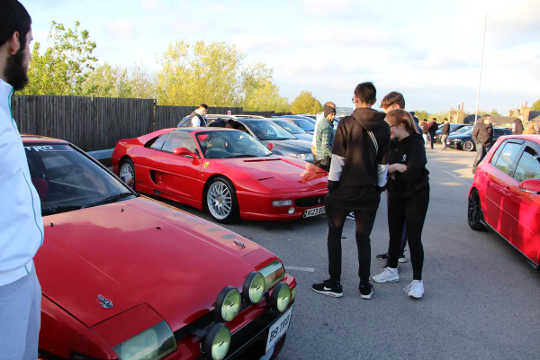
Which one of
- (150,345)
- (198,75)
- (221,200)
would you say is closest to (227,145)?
(221,200)

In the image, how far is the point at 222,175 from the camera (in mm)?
5941

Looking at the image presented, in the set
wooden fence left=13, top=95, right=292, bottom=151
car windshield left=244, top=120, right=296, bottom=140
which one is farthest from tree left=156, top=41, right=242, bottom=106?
car windshield left=244, top=120, right=296, bottom=140

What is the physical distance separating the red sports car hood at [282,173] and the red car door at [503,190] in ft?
7.28

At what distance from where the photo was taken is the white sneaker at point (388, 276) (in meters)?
4.30

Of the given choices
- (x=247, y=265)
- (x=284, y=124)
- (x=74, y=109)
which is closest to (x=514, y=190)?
(x=247, y=265)

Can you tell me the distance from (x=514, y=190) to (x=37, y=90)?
22.8 meters

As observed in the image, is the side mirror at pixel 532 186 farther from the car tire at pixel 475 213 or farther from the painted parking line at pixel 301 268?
the painted parking line at pixel 301 268

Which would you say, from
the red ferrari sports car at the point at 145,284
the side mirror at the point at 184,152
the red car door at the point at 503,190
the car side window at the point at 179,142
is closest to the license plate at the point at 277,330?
the red ferrari sports car at the point at 145,284

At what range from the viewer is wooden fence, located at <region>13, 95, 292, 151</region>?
1138cm

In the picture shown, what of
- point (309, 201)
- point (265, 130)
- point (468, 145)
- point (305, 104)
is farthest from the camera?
point (305, 104)

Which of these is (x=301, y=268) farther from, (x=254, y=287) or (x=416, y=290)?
(x=254, y=287)

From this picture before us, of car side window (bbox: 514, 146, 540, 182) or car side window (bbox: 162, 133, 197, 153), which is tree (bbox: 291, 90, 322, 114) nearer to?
car side window (bbox: 162, 133, 197, 153)

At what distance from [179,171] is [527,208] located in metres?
4.68

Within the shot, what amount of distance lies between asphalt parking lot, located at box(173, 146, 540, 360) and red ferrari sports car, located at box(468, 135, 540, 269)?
1.25 feet
